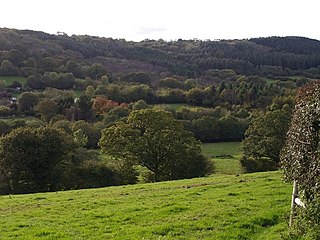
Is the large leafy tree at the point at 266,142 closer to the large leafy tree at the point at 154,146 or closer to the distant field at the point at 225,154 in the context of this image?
the distant field at the point at 225,154

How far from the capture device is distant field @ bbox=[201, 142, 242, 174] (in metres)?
58.9

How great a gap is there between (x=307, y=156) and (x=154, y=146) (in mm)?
36958

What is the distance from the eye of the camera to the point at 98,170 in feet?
154

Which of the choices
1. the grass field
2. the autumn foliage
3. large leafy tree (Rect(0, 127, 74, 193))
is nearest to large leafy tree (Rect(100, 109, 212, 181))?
large leafy tree (Rect(0, 127, 74, 193))

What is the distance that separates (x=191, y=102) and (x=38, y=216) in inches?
4081

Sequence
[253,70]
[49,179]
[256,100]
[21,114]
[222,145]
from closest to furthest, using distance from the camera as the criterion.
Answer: [49,179]
[222,145]
[21,114]
[256,100]
[253,70]

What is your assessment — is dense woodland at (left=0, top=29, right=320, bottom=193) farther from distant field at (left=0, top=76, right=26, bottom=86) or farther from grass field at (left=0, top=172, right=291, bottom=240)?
grass field at (left=0, top=172, right=291, bottom=240)

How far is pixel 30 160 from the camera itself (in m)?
42.2

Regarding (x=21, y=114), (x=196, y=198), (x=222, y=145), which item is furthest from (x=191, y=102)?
(x=196, y=198)

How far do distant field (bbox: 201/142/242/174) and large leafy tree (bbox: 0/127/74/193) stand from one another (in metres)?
22.4

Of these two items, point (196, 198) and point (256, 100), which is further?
point (256, 100)

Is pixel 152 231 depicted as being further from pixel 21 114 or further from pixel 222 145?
pixel 21 114

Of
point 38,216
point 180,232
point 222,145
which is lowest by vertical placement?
point 222,145

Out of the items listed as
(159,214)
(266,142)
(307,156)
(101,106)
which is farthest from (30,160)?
(101,106)
